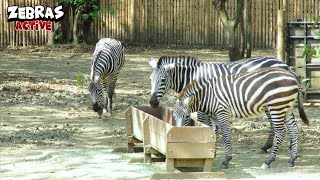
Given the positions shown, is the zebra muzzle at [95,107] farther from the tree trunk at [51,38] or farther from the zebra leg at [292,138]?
the tree trunk at [51,38]

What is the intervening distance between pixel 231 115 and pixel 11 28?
17294 mm

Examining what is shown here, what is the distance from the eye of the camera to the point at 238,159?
492 inches

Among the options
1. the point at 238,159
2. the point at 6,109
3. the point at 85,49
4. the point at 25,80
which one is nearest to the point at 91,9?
the point at 85,49

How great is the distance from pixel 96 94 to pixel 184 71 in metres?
3.47

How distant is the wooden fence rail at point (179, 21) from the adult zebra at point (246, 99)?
16657mm

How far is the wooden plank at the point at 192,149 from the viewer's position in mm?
10766

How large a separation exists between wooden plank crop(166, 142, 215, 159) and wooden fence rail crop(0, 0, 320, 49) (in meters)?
18.1

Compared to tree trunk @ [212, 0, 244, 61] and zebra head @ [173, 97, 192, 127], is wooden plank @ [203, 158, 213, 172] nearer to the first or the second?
zebra head @ [173, 97, 192, 127]

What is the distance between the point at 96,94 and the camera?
16188mm

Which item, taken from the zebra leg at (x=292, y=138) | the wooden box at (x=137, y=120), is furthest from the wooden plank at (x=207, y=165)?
the wooden box at (x=137, y=120)

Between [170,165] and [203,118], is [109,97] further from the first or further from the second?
[170,165]

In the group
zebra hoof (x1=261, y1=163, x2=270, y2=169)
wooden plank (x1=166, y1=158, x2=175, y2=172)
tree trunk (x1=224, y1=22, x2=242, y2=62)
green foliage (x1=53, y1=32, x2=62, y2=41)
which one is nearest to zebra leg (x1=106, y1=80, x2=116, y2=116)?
tree trunk (x1=224, y1=22, x2=242, y2=62)

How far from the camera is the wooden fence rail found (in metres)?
28.6

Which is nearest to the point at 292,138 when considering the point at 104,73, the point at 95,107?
the point at 95,107
